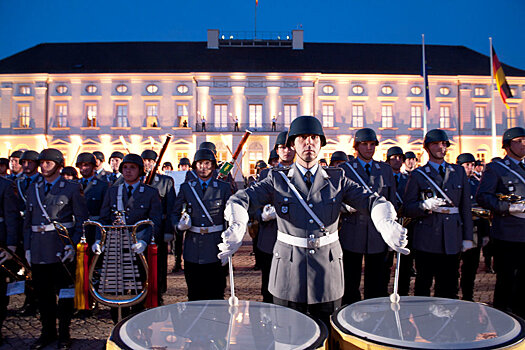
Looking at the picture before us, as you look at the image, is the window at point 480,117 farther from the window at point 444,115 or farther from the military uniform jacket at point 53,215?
the military uniform jacket at point 53,215

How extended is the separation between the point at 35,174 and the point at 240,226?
16.8 feet

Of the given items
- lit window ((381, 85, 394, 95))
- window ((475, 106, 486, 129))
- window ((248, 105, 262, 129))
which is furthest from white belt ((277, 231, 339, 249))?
window ((475, 106, 486, 129))

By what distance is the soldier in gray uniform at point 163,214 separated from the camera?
214 inches

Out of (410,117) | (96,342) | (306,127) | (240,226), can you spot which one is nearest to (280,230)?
(240,226)

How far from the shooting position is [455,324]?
1.88m

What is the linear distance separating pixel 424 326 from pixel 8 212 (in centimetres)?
484

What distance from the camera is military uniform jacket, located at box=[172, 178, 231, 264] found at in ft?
14.3

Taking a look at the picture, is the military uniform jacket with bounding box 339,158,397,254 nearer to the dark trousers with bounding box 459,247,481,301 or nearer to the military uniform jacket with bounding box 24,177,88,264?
the dark trousers with bounding box 459,247,481,301

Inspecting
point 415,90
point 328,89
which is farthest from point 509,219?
point 415,90

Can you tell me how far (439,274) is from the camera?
434 centimetres

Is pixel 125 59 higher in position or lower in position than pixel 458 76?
higher

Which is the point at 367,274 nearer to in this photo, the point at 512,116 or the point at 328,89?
the point at 328,89

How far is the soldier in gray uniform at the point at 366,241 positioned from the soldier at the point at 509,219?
1160 millimetres

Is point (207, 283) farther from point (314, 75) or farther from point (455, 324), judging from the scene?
point (314, 75)
